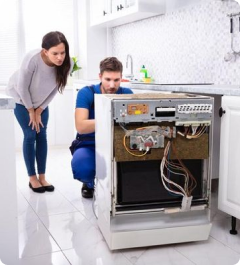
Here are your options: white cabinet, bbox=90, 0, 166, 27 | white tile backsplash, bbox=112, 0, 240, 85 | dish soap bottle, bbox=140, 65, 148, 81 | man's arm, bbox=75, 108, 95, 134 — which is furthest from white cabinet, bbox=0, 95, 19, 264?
dish soap bottle, bbox=140, 65, 148, 81

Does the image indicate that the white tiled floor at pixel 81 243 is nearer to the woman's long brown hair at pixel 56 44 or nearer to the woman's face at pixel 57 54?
the woman's long brown hair at pixel 56 44

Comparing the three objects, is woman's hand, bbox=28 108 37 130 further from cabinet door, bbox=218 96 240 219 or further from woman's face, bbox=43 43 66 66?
cabinet door, bbox=218 96 240 219

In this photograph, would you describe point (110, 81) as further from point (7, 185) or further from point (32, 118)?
point (7, 185)

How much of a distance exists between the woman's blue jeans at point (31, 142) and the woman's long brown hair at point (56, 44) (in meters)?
0.32

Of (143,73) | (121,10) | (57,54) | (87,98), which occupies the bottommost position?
(87,98)

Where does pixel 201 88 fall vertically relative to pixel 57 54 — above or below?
below

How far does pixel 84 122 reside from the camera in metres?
2.17

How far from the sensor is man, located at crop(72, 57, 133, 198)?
2193 millimetres

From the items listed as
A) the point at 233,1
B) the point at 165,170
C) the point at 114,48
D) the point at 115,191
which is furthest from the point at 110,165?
the point at 114,48

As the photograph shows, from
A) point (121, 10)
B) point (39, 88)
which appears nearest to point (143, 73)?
point (121, 10)

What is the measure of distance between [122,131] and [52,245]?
687 mm

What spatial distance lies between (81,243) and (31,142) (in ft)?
3.62

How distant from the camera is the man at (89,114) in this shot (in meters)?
2.19

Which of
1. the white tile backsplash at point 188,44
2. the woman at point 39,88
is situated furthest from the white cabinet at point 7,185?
the white tile backsplash at point 188,44
